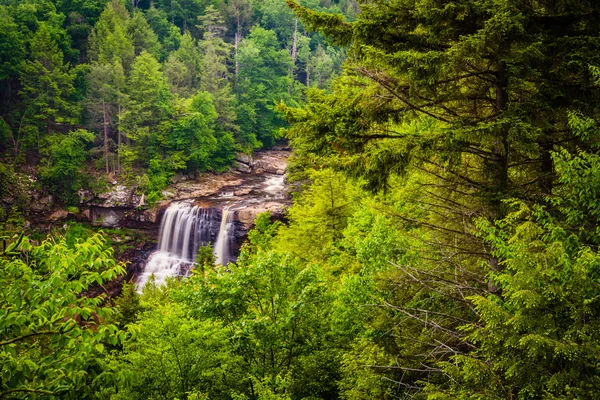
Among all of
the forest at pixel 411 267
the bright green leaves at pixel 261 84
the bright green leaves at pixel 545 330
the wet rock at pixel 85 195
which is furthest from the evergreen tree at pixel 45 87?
the bright green leaves at pixel 545 330

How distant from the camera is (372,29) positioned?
21.4ft

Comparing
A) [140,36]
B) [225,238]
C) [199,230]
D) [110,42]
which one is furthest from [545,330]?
[140,36]

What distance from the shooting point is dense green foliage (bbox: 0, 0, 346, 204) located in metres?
38.4

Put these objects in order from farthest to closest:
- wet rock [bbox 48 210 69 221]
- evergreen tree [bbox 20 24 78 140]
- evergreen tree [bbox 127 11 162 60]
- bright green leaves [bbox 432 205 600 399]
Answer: evergreen tree [bbox 127 11 162 60]
evergreen tree [bbox 20 24 78 140]
wet rock [bbox 48 210 69 221]
bright green leaves [bbox 432 205 600 399]

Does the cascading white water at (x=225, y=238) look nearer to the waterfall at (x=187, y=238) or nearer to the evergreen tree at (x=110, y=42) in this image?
the waterfall at (x=187, y=238)

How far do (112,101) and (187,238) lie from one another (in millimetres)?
14835

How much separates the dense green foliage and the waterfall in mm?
4622

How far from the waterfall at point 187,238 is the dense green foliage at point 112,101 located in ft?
15.2

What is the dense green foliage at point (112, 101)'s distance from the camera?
38.4m

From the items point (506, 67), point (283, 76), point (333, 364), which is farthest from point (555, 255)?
point (283, 76)

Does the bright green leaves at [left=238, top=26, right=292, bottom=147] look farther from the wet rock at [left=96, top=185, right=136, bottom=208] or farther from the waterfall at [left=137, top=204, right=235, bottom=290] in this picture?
A: the waterfall at [left=137, top=204, right=235, bottom=290]

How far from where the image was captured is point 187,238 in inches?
1371

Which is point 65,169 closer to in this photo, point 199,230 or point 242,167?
point 199,230

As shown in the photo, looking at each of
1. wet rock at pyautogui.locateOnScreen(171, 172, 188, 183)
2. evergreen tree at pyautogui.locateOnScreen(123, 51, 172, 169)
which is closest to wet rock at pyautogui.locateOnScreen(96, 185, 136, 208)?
evergreen tree at pyautogui.locateOnScreen(123, 51, 172, 169)
